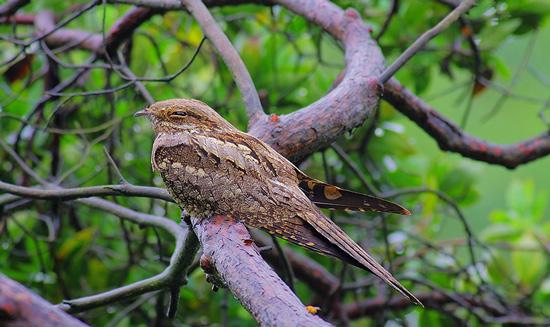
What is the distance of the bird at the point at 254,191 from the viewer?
6.99 ft

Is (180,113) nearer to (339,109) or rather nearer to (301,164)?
(339,109)

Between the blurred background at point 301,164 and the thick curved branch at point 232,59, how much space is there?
2.53ft

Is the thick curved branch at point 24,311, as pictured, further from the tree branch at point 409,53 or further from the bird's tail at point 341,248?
the tree branch at point 409,53

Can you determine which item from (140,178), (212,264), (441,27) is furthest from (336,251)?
(140,178)

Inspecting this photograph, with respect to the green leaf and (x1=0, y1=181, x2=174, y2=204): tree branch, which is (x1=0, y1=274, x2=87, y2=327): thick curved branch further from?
the green leaf

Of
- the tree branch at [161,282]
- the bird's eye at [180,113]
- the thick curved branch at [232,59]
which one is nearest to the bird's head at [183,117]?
the bird's eye at [180,113]

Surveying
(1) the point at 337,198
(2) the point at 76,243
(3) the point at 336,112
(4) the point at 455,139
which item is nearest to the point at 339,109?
(3) the point at 336,112

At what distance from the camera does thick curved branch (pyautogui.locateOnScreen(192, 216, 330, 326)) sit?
1.45 metres

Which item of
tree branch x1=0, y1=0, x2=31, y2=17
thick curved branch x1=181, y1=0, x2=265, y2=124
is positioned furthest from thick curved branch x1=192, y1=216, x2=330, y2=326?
tree branch x1=0, y1=0, x2=31, y2=17

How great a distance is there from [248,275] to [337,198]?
0.74m

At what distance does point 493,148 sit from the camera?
3021mm

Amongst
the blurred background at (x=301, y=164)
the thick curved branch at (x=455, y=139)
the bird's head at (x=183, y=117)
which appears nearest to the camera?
the bird's head at (x=183, y=117)

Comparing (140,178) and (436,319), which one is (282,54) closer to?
(140,178)

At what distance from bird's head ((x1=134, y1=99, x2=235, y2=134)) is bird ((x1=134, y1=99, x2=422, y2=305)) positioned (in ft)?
0.26
